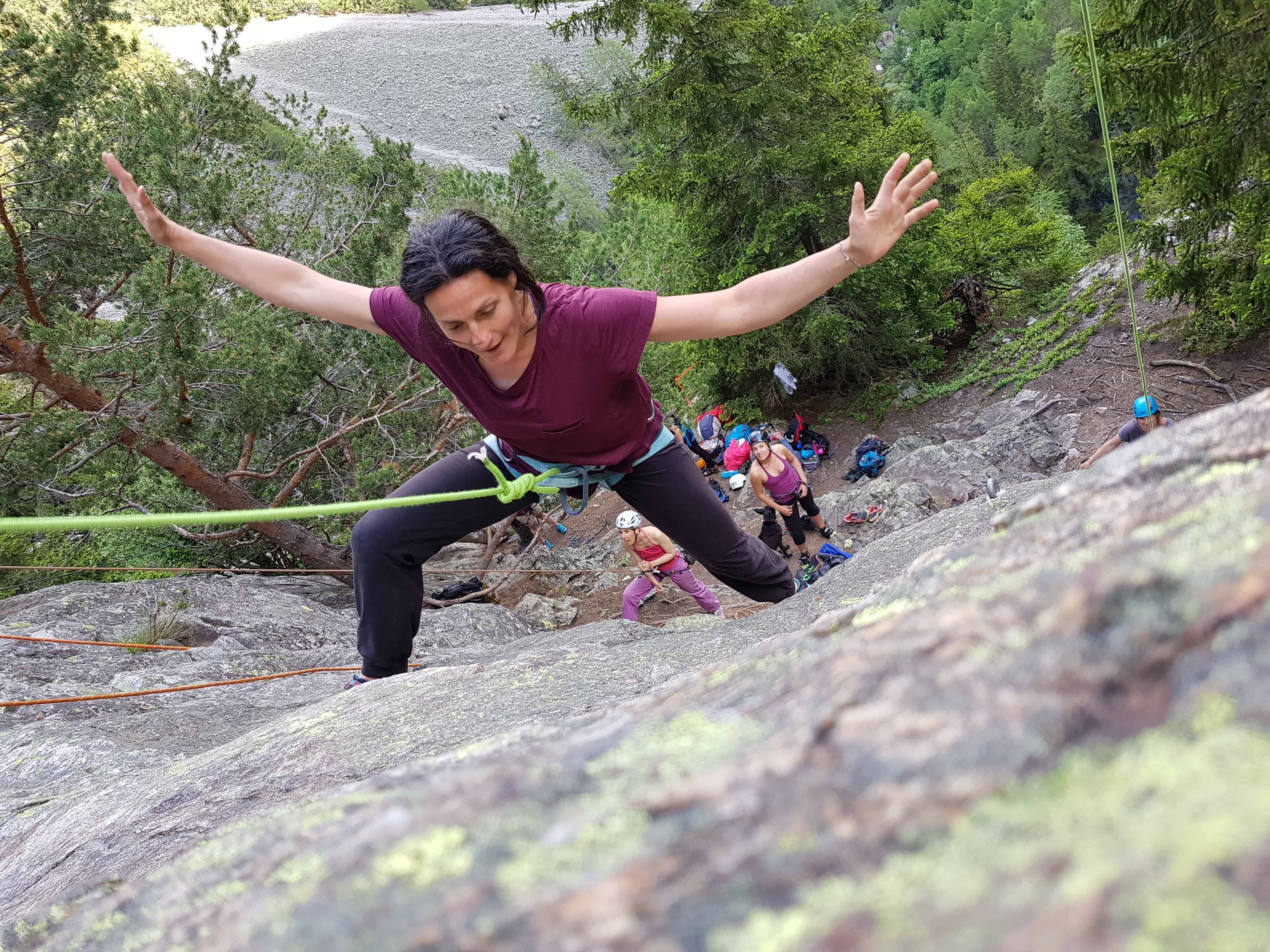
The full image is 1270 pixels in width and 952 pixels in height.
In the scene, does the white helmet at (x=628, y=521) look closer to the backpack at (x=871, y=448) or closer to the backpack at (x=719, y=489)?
the backpack at (x=719, y=489)

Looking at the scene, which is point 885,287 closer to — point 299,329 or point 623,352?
point 299,329

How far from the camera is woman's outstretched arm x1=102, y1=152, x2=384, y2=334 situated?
2.95m

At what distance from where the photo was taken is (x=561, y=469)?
10.7 feet

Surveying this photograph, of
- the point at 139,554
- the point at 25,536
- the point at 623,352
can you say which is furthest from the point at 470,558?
the point at 623,352

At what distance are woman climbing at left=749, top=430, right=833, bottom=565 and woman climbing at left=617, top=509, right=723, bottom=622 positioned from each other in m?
1.74

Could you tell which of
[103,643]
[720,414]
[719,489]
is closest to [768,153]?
[720,414]

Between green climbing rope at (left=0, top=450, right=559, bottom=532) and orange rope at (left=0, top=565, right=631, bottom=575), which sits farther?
orange rope at (left=0, top=565, right=631, bottom=575)

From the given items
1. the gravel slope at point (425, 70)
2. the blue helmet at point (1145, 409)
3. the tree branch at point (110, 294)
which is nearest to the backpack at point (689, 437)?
the blue helmet at point (1145, 409)

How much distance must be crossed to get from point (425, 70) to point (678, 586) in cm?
6059

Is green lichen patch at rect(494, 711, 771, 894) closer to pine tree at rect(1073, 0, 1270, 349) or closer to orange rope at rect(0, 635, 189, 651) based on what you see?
orange rope at rect(0, 635, 189, 651)

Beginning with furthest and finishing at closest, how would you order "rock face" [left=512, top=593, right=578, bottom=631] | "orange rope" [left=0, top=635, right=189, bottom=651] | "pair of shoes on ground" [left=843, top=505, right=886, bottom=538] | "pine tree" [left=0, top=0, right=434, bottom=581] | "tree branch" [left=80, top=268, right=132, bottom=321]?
1. "pair of shoes on ground" [left=843, top=505, right=886, bottom=538]
2. "rock face" [left=512, top=593, right=578, bottom=631]
3. "tree branch" [left=80, top=268, right=132, bottom=321]
4. "pine tree" [left=0, top=0, right=434, bottom=581]
5. "orange rope" [left=0, top=635, right=189, bottom=651]

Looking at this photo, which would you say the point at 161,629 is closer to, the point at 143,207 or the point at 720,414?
the point at 143,207

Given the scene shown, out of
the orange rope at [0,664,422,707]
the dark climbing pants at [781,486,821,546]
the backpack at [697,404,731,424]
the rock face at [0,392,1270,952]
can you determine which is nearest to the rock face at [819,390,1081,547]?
the dark climbing pants at [781,486,821,546]

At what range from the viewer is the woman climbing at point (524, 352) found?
98.1 inches
